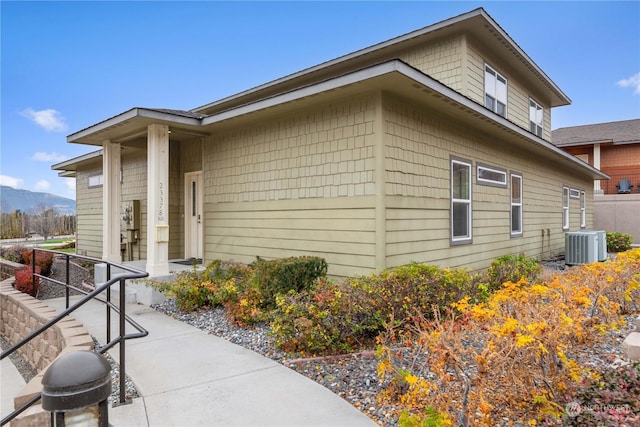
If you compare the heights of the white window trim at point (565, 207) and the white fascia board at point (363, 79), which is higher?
the white fascia board at point (363, 79)

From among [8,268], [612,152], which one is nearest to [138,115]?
[8,268]

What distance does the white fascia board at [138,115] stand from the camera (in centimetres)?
689

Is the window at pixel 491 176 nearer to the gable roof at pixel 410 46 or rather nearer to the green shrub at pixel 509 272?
the green shrub at pixel 509 272

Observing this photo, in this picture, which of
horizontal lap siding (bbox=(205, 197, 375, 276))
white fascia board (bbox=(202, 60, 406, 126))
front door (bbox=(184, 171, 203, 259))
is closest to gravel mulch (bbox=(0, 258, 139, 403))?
front door (bbox=(184, 171, 203, 259))

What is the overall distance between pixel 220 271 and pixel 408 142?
12.5 feet

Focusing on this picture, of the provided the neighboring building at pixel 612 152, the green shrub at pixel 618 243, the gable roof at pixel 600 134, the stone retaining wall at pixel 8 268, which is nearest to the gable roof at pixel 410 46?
the stone retaining wall at pixel 8 268

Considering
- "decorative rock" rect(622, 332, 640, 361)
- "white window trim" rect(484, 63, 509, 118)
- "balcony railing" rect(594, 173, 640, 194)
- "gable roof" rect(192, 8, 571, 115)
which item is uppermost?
"gable roof" rect(192, 8, 571, 115)

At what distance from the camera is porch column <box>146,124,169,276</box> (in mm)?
7277

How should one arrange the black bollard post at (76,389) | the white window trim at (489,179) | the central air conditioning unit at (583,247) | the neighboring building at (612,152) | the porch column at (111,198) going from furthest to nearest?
the neighboring building at (612,152), the central air conditioning unit at (583,247), the porch column at (111,198), the white window trim at (489,179), the black bollard post at (76,389)

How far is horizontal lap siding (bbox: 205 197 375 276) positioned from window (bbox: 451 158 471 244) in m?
2.44

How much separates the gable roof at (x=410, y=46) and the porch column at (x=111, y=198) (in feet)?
9.14

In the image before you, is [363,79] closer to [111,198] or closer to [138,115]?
[138,115]

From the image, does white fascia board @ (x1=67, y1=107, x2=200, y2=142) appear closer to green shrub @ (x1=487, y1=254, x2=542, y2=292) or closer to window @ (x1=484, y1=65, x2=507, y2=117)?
→ green shrub @ (x1=487, y1=254, x2=542, y2=292)

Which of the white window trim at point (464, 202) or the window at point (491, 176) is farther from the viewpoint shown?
the window at point (491, 176)
